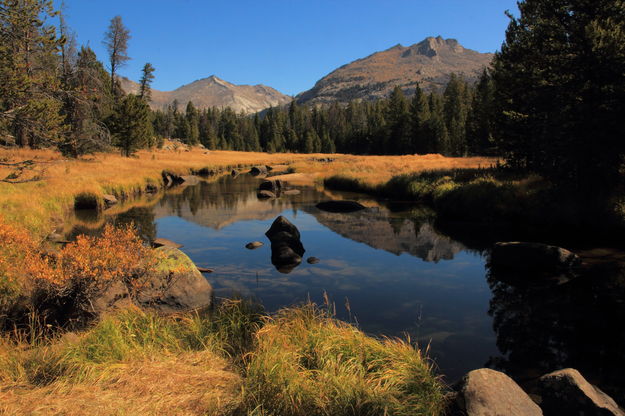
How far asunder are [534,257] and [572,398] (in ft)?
31.3

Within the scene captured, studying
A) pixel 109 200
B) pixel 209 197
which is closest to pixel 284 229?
pixel 109 200

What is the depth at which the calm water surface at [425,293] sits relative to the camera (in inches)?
345

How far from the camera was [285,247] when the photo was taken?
16281mm

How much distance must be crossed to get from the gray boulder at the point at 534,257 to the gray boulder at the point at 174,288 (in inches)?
424

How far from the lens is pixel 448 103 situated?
325 feet

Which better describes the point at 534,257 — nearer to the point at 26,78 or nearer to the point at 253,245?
the point at 253,245

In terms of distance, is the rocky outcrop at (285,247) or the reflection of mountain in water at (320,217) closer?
the rocky outcrop at (285,247)

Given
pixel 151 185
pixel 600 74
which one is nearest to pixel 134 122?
pixel 151 185

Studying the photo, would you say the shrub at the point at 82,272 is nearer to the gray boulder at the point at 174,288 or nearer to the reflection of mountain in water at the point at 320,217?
the gray boulder at the point at 174,288

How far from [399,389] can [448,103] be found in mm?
102887

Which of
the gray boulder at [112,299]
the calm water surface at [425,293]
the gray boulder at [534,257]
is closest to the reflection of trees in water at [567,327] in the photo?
the calm water surface at [425,293]

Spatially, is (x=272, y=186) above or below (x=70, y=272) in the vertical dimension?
Result: above

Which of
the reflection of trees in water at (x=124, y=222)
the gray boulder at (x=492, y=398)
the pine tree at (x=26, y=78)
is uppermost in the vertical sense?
the pine tree at (x=26, y=78)

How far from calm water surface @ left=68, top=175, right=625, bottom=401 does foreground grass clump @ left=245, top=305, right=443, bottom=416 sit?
204 centimetres
